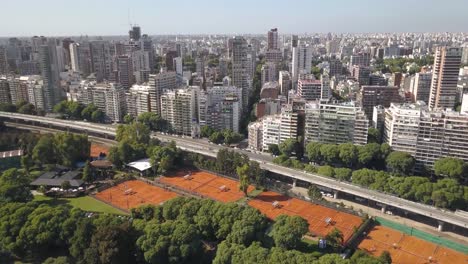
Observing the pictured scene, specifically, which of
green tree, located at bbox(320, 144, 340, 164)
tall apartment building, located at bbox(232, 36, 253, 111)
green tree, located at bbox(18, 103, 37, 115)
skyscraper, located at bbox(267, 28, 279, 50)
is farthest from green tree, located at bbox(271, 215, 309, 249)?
skyscraper, located at bbox(267, 28, 279, 50)

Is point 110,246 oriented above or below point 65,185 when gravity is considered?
above

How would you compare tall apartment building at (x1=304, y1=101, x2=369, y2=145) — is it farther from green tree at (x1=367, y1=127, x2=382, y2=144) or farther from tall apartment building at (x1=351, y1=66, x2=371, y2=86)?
tall apartment building at (x1=351, y1=66, x2=371, y2=86)

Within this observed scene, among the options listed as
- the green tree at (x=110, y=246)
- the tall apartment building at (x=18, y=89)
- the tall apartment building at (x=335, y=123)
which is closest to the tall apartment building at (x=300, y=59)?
the tall apartment building at (x=335, y=123)

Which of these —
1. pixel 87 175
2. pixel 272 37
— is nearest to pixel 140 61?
pixel 272 37

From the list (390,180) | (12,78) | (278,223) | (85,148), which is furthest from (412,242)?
(12,78)

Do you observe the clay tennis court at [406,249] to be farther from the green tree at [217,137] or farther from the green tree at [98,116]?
the green tree at [98,116]

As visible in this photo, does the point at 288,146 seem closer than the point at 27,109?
Yes

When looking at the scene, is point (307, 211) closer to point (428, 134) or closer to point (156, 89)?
point (428, 134)
